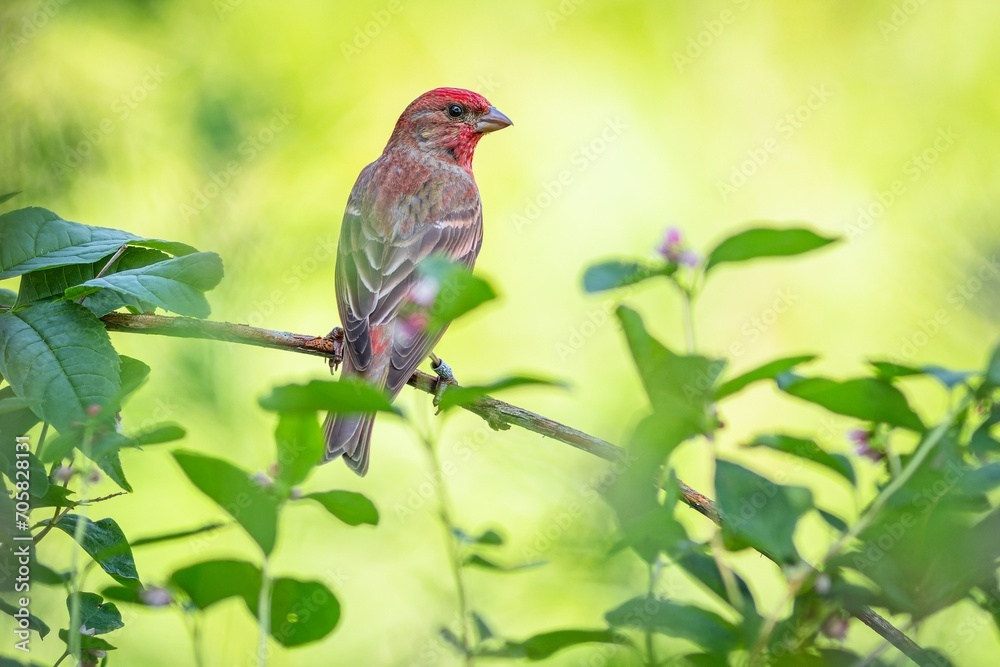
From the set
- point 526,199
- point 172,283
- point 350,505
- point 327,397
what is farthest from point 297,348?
point 526,199

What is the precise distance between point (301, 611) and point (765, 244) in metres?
0.54

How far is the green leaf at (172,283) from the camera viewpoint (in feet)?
5.73

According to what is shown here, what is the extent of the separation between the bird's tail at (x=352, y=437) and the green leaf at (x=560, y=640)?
230 cm

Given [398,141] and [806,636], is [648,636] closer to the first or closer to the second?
[806,636]

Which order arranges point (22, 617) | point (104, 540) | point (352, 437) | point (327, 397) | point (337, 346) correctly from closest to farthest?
point (327, 397) < point (22, 617) < point (104, 540) < point (352, 437) < point (337, 346)

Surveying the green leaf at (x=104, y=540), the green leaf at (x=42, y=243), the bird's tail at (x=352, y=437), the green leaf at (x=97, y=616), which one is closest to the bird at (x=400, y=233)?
the bird's tail at (x=352, y=437)

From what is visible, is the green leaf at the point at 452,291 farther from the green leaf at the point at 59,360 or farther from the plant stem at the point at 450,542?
the green leaf at the point at 59,360

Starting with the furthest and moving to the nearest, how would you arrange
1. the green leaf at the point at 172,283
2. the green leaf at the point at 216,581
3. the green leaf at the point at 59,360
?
the green leaf at the point at 172,283 → the green leaf at the point at 59,360 → the green leaf at the point at 216,581

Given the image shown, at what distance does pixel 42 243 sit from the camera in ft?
6.19

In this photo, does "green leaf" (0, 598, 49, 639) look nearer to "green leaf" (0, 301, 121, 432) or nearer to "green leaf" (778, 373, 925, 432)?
"green leaf" (0, 301, 121, 432)

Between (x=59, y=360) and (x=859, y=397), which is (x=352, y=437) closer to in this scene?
→ (x=59, y=360)

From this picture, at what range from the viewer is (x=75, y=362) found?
5.49 ft

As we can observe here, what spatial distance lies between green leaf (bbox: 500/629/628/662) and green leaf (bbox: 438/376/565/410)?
0.22m

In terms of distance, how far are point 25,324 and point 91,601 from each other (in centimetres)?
62
